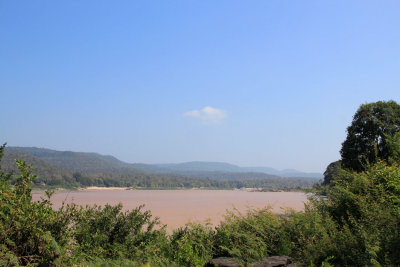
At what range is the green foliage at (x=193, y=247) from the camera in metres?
7.54

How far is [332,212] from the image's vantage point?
1031 cm

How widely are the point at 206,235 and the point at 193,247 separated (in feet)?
1.82

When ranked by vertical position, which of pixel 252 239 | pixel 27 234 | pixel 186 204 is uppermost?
pixel 27 234

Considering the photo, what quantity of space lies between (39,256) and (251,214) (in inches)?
242

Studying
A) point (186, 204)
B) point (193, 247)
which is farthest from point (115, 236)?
point (186, 204)

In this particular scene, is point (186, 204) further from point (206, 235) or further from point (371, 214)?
point (371, 214)

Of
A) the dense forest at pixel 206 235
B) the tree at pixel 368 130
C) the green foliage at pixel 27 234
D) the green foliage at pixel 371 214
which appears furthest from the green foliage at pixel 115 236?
the tree at pixel 368 130

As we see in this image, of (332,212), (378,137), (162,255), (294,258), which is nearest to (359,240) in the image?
(294,258)

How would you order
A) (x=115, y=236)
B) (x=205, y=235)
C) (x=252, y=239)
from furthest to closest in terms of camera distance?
1. (x=115, y=236)
2. (x=205, y=235)
3. (x=252, y=239)

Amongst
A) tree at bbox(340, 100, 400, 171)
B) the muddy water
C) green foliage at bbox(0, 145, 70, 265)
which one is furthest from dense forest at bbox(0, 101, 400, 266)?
tree at bbox(340, 100, 400, 171)

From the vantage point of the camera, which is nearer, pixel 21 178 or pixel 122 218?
pixel 21 178

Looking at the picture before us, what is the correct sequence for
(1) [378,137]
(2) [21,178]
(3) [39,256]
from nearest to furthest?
(3) [39,256]
(2) [21,178]
(1) [378,137]

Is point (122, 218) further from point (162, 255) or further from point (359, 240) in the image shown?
point (359, 240)

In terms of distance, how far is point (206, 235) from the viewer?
912 cm
